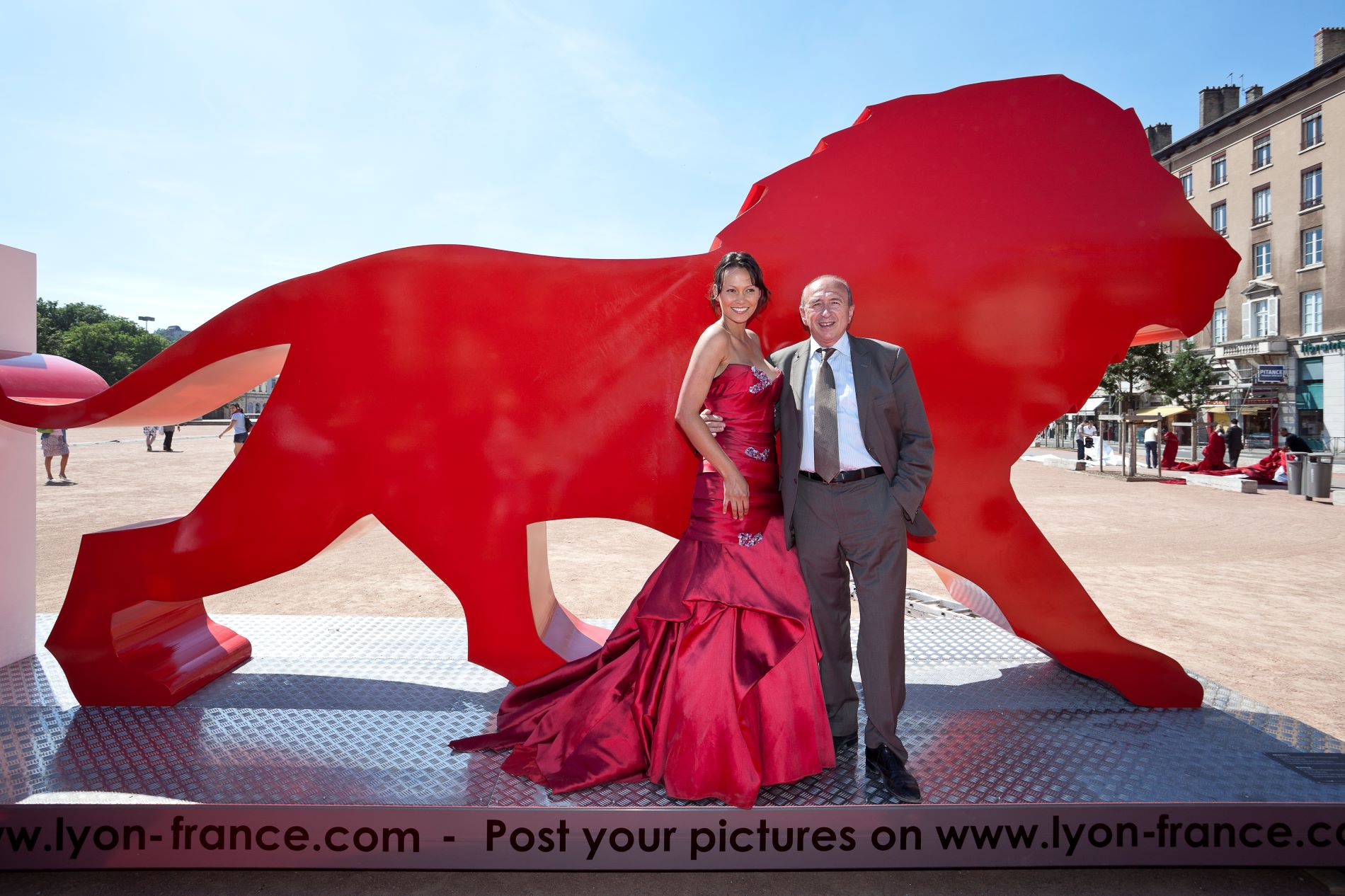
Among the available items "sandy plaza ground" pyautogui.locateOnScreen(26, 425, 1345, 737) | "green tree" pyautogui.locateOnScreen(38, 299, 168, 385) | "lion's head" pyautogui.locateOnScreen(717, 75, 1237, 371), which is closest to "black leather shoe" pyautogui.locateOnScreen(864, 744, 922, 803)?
"lion's head" pyautogui.locateOnScreen(717, 75, 1237, 371)

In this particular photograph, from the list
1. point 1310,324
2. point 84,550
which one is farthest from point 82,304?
point 1310,324

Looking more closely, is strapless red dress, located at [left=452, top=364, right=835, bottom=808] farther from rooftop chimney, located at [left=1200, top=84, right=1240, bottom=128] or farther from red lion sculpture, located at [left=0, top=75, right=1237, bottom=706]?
rooftop chimney, located at [left=1200, top=84, right=1240, bottom=128]

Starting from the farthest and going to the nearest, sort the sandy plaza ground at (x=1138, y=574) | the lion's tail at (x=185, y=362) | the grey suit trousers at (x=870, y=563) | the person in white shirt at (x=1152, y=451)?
the person in white shirt at (x=1152, y=451) < the sandy plaza ground at (x=1138, y=574) < the lion's tail at (x=185, y=362) < the grey suit trousers at (x=870, y=563)

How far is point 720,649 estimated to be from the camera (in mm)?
2879

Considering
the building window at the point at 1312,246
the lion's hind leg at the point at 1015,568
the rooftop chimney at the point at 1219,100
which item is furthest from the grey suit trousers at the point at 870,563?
the rooftop chimney at the point at 1219,100

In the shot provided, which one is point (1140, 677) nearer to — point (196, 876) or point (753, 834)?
point (753, 834)

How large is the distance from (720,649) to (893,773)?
84cm

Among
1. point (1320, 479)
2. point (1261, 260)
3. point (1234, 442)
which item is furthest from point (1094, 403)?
point (1320, 479)

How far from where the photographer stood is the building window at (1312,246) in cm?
2995

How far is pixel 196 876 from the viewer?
9.50 ft

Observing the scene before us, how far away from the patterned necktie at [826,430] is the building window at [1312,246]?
126ft

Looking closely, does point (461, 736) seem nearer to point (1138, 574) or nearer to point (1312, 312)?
point (1138, 574)

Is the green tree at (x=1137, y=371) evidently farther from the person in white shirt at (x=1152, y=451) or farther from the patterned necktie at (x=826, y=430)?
the patterned necktie at (x=826, y=430)

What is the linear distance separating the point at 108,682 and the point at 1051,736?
4.71 m
